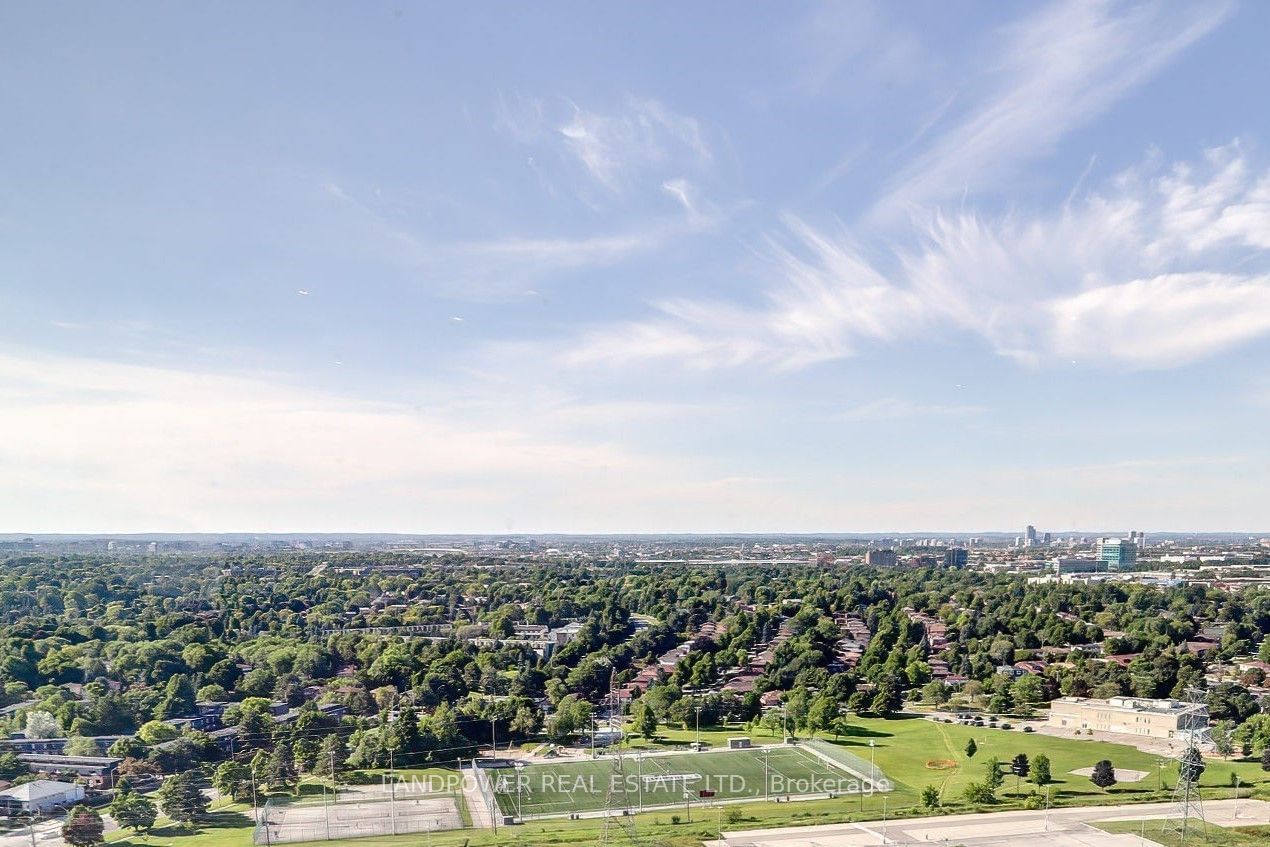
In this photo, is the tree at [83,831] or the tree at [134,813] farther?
the tree at [134,813]

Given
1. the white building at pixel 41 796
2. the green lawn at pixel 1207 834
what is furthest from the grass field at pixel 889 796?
the white building at pixel 41 796

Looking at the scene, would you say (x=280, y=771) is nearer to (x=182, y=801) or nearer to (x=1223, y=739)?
(x=182, y=801)

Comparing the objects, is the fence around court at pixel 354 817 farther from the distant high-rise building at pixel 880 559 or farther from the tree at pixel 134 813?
the distant high-rise building at pixel 880 559

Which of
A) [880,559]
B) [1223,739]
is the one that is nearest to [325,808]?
[1223,739]

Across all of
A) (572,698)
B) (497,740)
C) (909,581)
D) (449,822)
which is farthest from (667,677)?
(909,581)

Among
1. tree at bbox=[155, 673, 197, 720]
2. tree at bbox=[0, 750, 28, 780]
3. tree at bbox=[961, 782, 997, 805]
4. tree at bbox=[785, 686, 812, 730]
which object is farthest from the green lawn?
tree at bbox=[155, 673, 197, 720]

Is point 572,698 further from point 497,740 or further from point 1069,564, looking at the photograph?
point 1069,564
